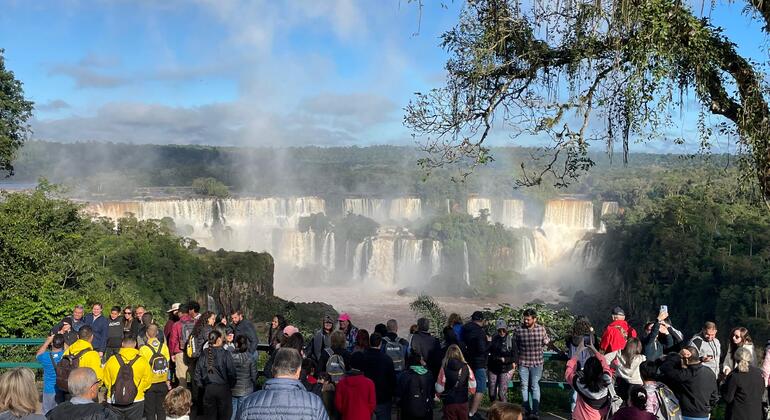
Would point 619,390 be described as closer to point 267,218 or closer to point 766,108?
point 766,108

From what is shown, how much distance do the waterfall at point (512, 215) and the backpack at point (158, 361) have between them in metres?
65.5

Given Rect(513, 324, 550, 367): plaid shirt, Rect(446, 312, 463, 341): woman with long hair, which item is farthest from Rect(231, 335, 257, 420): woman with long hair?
Rect(513, 324, 550, 367): plaid shirt

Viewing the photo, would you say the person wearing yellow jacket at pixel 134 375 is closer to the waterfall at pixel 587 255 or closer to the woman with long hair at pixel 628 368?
the woman with long hair at pixel 628 368

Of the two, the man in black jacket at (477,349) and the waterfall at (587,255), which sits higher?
the man in black jacket at (477,349)

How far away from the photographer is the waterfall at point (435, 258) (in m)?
60.3

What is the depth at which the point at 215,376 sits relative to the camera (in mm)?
6020

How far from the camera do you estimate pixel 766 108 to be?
5.77 m

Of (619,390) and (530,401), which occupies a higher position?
(619,390)

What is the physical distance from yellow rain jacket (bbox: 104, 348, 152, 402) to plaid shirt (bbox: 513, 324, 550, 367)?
12.3ft

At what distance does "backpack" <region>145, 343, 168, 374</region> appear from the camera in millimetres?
6035

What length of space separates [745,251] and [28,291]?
36186mm

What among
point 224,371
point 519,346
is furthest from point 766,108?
point 224,371

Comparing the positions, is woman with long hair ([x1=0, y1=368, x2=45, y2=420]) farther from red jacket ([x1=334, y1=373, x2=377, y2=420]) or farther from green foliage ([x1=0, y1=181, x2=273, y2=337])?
green foliage ([x1=0, y1=181, x2=273, y2=337])

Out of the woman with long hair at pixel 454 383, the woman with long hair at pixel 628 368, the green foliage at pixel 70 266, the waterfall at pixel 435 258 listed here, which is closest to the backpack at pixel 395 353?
the woman with long hair at pixel 454 383
